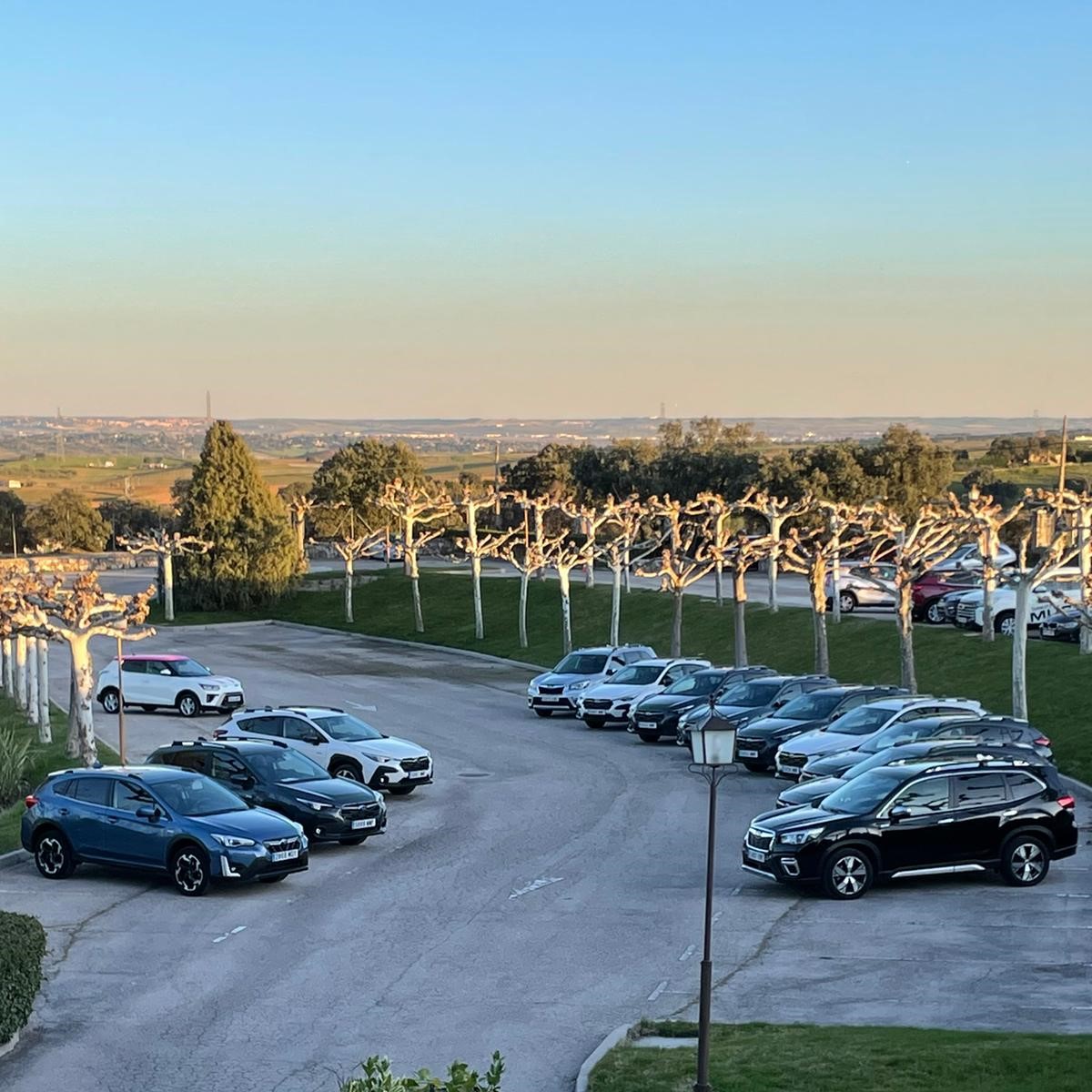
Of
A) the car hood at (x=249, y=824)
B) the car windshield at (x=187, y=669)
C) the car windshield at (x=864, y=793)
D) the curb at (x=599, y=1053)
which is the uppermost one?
the car windshield at (x=864, y=793)

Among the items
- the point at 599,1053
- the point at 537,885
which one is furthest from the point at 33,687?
the point at 599,1053

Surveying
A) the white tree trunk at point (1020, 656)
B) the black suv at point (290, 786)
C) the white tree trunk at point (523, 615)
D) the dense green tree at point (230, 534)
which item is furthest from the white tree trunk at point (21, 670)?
the dense green tree at point (230, 534)

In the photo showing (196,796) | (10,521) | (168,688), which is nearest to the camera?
(196,796)

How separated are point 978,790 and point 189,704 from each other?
2510 centimetres

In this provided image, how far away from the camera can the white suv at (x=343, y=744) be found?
1090 inches

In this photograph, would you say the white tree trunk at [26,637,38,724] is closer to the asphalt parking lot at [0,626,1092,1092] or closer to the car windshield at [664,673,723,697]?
the asphalt parking lot at [0,626,1092,1092]

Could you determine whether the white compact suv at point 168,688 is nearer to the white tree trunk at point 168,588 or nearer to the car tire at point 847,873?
the car tire at point 847,873

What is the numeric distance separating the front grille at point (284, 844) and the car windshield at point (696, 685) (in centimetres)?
1641

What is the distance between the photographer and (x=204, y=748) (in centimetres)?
2448

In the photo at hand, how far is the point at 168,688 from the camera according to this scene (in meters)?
41.0

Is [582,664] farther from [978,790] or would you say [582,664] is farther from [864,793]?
[978,790]

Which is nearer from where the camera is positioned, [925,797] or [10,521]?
[925,797]

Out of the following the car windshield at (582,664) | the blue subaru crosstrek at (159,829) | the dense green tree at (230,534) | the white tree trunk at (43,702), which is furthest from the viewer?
the dense green tree at (230,534)

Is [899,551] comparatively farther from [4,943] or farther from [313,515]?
[313,515]
